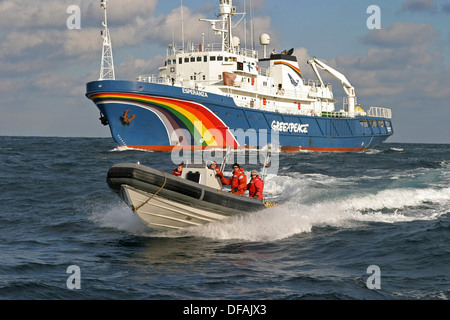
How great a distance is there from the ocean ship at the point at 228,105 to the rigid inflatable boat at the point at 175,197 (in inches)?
774

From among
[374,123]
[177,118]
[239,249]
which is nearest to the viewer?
[239,249]

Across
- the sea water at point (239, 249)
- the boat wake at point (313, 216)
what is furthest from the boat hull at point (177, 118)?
the boat wake at point (313, 216)

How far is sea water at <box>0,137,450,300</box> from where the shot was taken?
306 inches

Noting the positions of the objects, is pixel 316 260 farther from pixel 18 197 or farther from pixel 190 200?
pixel 18 197

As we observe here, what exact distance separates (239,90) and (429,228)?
992 inches

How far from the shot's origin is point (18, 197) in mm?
16875

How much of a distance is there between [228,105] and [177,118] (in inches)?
152

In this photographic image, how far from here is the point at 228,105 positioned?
110 ft

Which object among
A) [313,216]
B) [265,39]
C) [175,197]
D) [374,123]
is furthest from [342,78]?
[175,197]

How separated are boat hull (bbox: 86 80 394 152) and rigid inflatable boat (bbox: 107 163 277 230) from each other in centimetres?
1937

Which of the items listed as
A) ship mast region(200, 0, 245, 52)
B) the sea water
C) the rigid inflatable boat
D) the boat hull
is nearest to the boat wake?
the sea water

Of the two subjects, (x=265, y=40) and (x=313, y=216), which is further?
(x=265, y=40)

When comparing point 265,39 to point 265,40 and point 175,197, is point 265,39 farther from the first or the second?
point 175,197
